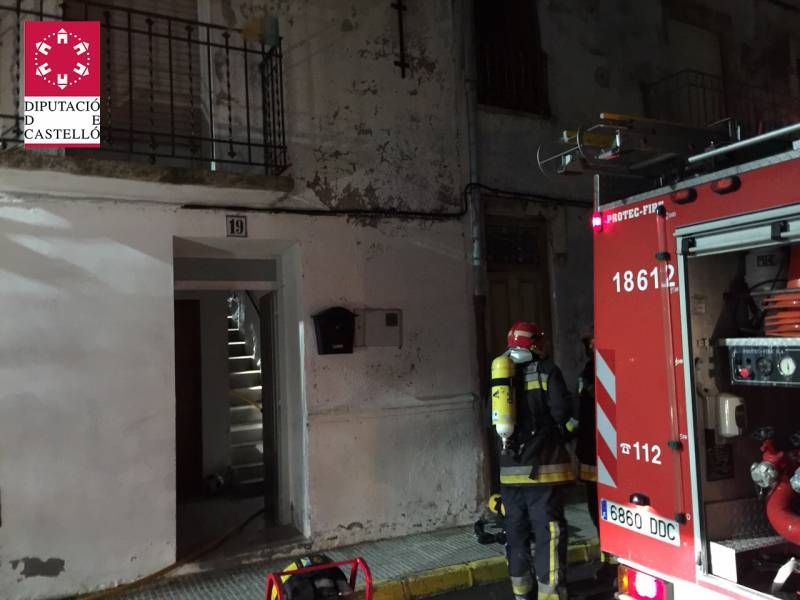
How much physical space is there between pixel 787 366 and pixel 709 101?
737cm

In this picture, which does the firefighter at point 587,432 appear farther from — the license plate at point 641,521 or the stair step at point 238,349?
the stair step at point 238,349

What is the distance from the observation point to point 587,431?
215 inches

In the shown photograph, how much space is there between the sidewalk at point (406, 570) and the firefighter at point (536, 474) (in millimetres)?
876

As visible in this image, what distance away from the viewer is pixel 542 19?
25.5ft

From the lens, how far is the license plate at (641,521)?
299 centimetres

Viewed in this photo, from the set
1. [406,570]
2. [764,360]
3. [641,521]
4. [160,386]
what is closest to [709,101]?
[764,360]

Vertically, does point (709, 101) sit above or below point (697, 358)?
above

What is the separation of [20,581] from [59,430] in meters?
1.17

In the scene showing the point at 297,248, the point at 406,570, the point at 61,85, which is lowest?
the point at 406,570

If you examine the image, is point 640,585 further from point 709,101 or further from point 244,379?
point 709,101

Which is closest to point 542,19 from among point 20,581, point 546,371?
point 546,371

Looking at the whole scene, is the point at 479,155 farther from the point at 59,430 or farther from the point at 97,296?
the point at 59,430

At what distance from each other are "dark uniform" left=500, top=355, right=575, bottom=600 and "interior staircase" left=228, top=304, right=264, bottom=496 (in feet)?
14.7

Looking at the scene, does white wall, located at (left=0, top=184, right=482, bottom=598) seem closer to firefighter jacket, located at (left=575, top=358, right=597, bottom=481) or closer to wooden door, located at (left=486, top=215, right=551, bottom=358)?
wooden door, located at (left=486, top=215, right=551, bottom=358)
